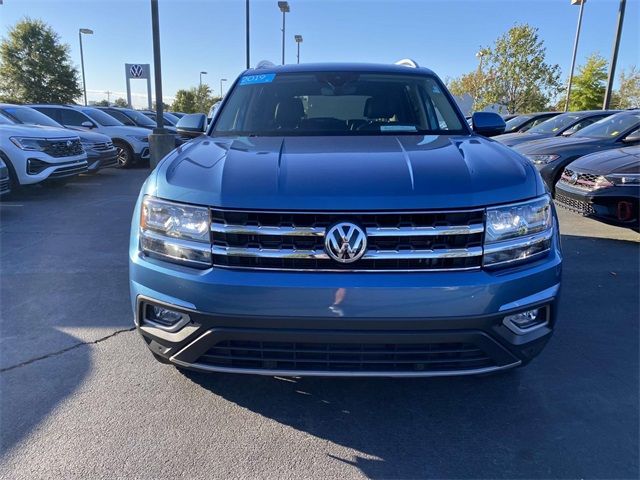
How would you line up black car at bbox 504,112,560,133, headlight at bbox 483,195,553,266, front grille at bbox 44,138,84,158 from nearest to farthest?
headlight at bbox 483,195,553,266 → front grille at bbox 44,138,84,158 → black car at bbox 504,112,560,133

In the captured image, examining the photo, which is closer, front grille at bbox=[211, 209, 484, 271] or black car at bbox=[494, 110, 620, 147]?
front grille at bbox=[211, 209, 484, 271]

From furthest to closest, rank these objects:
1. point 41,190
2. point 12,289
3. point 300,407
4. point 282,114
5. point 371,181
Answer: point 41,190 < point 12,289 < point 282,114 < point 300,407 < point 371,181

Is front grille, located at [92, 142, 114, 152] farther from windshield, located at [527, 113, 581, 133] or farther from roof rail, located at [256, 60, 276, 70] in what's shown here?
windshield, located at [527, 113, 581, 133]

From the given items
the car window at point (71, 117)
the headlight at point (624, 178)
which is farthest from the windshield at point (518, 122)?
the car window at point (71, 117)

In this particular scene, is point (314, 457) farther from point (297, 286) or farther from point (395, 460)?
point (297, 286)

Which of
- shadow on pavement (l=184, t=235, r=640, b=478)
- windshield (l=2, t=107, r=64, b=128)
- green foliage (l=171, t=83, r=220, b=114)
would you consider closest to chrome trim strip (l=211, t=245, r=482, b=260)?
shadow on pavement (l=184, t=235, r=640, b=478)

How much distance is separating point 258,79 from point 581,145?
642cm

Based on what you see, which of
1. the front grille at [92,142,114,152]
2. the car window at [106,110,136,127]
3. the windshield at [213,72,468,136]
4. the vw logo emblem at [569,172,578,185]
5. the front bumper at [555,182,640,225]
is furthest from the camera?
the car window at [106,110,136,127]

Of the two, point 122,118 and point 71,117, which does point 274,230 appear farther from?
point 122,118

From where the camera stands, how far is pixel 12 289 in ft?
13.4

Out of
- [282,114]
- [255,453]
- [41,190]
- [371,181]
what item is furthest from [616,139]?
[41,190]

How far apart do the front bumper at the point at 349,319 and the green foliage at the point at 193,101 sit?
5700 centimetres

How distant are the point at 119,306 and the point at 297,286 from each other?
2.41 meters

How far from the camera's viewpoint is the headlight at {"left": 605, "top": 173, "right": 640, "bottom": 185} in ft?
17.3
